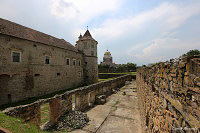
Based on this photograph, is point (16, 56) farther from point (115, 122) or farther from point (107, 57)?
point (107, 57)

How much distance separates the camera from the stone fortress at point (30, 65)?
1193 cm

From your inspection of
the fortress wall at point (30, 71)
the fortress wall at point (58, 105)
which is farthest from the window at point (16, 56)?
the fortress wall at point (58, 105)

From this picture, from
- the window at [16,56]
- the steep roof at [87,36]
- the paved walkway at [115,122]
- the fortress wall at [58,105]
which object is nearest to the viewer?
the fortress wall at [58,105]

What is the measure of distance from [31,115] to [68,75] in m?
16.2

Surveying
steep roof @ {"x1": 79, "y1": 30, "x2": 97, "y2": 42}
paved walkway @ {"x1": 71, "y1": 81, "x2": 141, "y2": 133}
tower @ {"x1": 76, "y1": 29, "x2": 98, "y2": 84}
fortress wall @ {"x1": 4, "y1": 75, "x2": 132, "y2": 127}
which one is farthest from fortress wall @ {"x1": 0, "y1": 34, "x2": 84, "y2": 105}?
paved walkway @ {"x1": 71, "y1": 81, "x2": 141, "y2": 133}

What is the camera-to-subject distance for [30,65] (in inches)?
566

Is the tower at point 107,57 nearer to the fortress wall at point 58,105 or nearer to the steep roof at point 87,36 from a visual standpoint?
the steep roof at point 87,36

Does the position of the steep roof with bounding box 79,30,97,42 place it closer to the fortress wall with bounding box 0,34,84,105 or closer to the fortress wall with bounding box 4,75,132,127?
the fortress wall with bounding box 0,34,84,105

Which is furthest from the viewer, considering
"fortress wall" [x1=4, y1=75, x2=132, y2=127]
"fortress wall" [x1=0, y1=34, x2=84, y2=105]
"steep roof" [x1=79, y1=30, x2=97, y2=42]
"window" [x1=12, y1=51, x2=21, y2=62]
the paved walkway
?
"steep roof" [x1=79, y1=30, x2=97, y2=42]

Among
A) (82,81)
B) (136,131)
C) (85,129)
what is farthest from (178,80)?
(82,81)

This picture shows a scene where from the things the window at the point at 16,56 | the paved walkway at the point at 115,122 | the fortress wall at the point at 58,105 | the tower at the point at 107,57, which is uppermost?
the tower at the point at 107,57

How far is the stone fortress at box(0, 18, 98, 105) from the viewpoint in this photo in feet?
39.1

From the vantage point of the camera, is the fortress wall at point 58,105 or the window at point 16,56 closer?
Result: the fortress wall at point 58,105

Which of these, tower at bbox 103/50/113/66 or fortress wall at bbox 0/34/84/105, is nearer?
fortress wall at bbox 0/34/84/105
